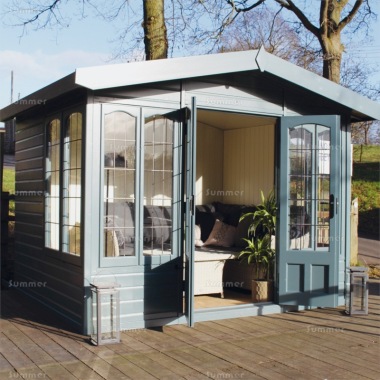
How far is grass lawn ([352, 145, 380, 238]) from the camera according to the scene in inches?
708

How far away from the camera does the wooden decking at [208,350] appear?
4.30m

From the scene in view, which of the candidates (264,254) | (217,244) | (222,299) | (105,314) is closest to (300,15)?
(217,244)

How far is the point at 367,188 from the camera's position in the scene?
20.1 metres

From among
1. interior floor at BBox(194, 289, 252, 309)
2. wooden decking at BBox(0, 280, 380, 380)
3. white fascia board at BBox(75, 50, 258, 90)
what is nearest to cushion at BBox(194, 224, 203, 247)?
interior floor at BBox(194, 289, 252, 309)

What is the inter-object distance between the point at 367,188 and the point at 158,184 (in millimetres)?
15784

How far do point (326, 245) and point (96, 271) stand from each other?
104 inches

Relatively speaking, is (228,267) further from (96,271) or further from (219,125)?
(96,271)

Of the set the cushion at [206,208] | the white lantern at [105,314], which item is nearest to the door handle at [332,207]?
the cushion at [206,208]

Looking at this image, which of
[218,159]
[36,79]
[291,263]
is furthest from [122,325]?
[36,79]

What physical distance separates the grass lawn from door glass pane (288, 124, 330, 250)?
1106 centimetres

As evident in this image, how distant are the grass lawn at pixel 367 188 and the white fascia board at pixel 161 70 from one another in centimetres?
1235

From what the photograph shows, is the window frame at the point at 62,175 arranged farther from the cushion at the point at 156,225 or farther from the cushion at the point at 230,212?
the cushion at the point at 230,212

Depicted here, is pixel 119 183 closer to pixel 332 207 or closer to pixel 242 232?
pixel 332 207

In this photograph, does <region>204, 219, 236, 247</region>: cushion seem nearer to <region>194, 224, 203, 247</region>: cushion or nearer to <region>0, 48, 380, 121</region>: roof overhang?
<region>194, 224, 203, 247</region>: cushion
